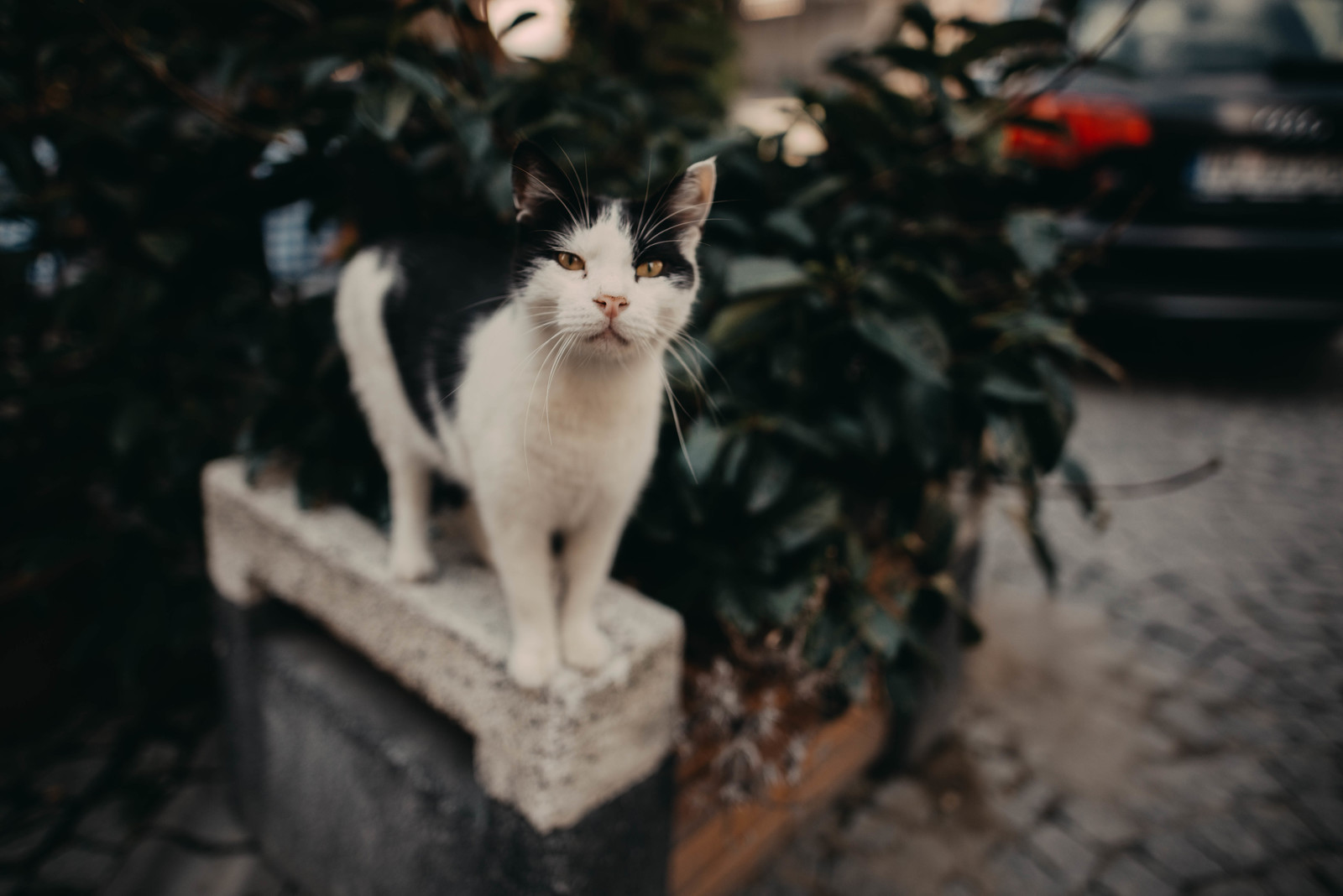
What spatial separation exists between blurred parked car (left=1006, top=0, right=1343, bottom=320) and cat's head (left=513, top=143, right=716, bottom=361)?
9.08 ft

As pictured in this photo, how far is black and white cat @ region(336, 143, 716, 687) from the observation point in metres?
0.85

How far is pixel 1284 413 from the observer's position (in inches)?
148

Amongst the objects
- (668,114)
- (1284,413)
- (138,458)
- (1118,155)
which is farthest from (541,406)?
(1284,413)

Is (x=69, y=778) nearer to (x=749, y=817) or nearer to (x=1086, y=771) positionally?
(x=749, y=817)

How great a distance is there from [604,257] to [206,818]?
1.75 metres

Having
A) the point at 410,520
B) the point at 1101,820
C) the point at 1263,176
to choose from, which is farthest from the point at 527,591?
the point at 1263,176

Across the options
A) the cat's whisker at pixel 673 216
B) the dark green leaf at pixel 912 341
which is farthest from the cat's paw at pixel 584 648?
the dark green leaf at pixel 912 341

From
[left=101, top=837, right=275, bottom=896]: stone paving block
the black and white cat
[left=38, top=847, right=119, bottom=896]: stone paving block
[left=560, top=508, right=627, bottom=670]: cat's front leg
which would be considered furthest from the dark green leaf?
[left=38, top=847, right=119, bottom=896]: stone paving block

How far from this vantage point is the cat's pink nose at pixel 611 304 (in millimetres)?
818

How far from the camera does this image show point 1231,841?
1657 millimetres

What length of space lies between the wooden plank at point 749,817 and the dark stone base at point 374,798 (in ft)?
0.67

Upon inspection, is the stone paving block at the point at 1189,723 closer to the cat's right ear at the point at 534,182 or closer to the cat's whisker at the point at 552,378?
the cat's whisker at the point at 552,378

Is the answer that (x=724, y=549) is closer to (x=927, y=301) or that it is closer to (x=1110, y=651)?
(x=927, y=301)

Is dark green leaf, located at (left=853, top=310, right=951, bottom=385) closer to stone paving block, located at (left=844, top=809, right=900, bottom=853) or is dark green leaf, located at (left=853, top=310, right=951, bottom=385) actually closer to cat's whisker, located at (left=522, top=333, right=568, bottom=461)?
cat's whisker, located at (left=522, top=333, right=568, bottom=461)
